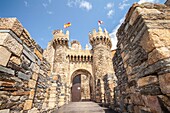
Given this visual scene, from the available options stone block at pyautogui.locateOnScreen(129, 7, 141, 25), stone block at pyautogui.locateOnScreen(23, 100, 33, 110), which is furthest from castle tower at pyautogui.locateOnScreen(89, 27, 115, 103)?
stone block at pyautogui.locateOnScreen(129, 7, 141, 25)

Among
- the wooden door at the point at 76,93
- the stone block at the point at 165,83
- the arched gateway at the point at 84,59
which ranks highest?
the arched gateway at the point at 84,59

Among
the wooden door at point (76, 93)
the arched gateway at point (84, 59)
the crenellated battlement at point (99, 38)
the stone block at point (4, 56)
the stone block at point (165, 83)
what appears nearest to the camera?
the stone block at point (165, 83)

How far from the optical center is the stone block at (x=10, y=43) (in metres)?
1.66

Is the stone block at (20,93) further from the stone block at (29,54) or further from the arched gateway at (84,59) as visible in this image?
the arched gateway at (84,59)

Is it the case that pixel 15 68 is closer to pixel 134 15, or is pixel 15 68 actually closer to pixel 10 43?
pixel 10 43

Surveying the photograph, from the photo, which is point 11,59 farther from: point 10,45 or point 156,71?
point 156,71

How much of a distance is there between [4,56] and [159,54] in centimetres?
252

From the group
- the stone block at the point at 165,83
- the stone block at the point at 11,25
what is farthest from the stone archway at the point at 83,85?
the stone block at the point at 165,83

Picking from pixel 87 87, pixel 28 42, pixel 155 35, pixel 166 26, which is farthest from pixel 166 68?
pixel 87 87

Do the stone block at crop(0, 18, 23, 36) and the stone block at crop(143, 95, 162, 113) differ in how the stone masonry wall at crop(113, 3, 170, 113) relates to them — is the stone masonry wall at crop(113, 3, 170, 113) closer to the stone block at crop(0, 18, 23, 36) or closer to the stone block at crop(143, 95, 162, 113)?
the stone block at crop(143, 95, 162, 113)

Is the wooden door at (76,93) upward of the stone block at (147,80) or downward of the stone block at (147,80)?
downward

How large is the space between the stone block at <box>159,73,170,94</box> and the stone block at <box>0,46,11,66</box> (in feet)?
8.23

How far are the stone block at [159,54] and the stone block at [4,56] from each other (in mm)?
2476

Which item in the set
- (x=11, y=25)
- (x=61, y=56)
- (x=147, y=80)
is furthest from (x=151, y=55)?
(x=61, y=56)
